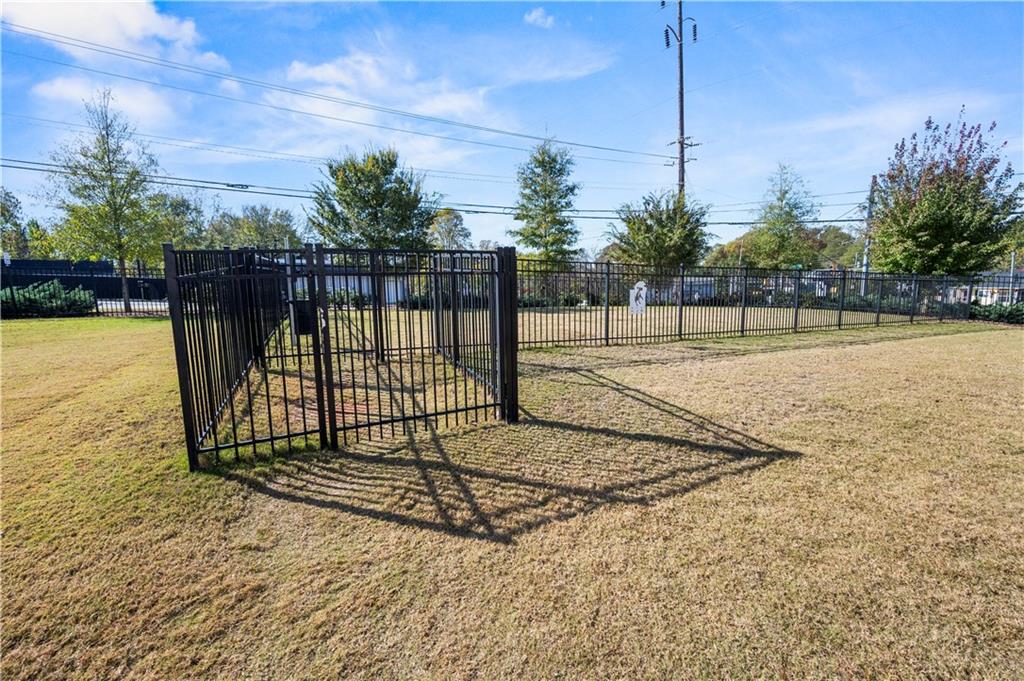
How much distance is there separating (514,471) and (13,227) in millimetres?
62506

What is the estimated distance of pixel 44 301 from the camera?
14.6 meters

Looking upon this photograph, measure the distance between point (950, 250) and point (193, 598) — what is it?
22.8 m

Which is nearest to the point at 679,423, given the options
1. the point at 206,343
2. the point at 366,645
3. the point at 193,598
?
the point at 366,645

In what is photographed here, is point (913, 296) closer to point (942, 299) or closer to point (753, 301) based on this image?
point (942, 299)

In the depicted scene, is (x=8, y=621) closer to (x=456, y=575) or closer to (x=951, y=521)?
(x=456, y=575)

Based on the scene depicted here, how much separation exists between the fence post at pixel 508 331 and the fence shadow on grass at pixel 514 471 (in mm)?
250

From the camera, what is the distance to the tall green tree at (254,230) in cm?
3827

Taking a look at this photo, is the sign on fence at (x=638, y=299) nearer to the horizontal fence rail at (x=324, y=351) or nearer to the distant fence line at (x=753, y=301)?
the horizontal fence rail at (x=324, y=351)

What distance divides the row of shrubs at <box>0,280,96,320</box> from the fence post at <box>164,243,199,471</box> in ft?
55.9

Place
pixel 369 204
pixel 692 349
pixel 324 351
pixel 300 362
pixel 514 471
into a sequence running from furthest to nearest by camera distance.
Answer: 1. pixel 369 204
2. pixel 692 349
3. pixel 300 362
4. pixel 324 351
5. pixel 514 471

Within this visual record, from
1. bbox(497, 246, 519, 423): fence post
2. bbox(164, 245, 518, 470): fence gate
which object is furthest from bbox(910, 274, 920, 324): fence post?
bbox(497, 246, 519, 423): fence post

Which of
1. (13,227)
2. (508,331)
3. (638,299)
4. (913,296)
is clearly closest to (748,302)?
(638,299)

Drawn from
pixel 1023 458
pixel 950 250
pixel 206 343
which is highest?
pixel 950 250

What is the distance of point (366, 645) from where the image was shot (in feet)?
6.26
